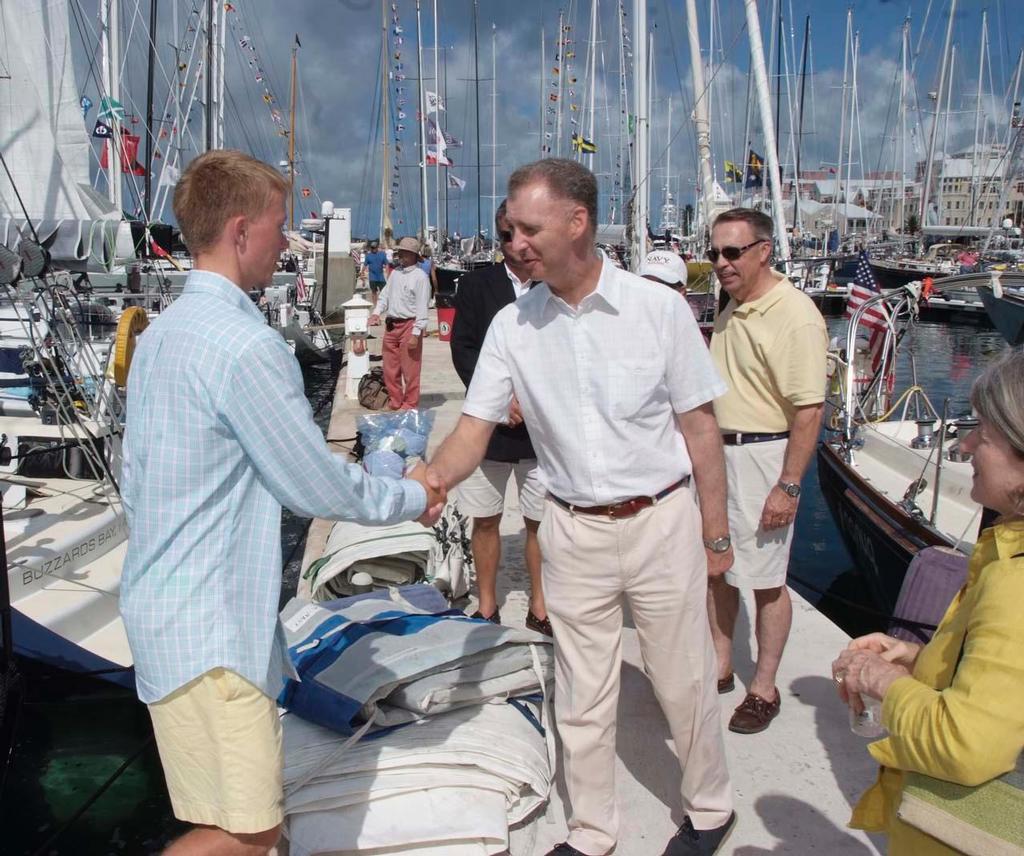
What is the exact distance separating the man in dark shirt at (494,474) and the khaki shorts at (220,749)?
2166 millimetres

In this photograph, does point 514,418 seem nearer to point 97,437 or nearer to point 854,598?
point 97,437

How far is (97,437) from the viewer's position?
5.31 m

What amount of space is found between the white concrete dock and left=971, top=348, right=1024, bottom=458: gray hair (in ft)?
5.94

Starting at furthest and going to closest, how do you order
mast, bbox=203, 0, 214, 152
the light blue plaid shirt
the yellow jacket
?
mast, bbox=203, 0, 214, 152
the light blue plaid shirt
the yellow jacket

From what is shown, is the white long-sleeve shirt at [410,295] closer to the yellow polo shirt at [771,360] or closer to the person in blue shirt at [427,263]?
the person in blue shirt at [427,263]

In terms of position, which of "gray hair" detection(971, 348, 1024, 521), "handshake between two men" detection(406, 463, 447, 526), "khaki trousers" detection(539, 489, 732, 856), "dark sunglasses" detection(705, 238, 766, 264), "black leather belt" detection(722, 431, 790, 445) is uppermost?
"dark sunglasses" detection(705, 238, 766, 264)

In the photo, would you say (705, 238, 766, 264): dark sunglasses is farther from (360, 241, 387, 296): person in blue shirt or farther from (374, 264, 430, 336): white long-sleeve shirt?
(360, 241, 387, 296): person in blue shirt

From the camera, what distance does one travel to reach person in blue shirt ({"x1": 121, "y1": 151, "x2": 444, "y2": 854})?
5.74 ft

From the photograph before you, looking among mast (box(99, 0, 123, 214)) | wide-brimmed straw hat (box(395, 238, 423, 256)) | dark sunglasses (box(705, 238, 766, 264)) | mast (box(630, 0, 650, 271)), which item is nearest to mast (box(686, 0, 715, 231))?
mast (box(630, 0, 650, 271))

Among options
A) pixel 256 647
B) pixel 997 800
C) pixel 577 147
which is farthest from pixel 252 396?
pixel 577 147

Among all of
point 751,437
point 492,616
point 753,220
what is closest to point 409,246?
point 492,616

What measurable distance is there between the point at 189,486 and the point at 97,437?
401 cm

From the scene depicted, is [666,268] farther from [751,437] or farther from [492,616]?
[492,616]

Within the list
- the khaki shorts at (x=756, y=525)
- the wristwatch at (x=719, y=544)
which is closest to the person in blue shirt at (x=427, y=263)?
the khaki shorts at (x=756, y=525)
